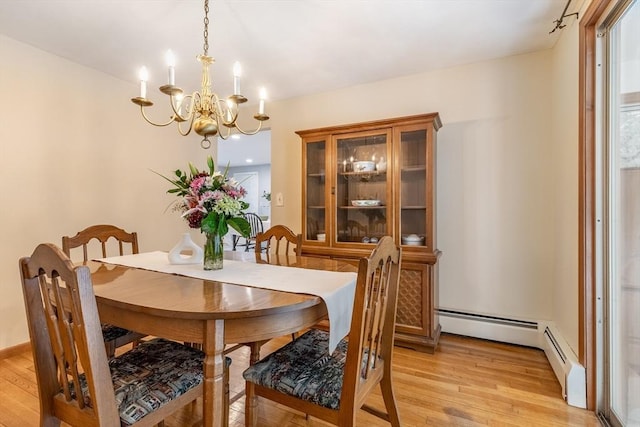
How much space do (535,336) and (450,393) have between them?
1071mm

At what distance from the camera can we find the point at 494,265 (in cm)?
262

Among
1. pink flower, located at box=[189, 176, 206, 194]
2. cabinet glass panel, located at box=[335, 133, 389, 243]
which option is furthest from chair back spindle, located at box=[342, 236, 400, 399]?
cabinet glass panel, located at box=[335, 133, 389, 243]

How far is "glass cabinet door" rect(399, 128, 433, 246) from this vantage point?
8.35 feet

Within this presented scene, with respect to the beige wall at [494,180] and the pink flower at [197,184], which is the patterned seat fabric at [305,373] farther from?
the beige wall at [494,180]

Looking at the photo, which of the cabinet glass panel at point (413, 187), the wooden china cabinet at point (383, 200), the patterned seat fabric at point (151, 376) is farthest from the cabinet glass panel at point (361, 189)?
the patterned seat fabric at point (151, 376)

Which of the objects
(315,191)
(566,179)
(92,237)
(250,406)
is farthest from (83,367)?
(566,179)

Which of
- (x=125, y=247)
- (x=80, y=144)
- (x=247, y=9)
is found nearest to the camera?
(x=247, y=9)

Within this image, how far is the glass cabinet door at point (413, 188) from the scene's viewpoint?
254 cm

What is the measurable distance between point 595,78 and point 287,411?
2.39 meters

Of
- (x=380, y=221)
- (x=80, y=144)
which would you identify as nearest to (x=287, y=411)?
(x=380, y=221)

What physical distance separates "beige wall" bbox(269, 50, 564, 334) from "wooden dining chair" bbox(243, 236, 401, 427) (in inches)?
63.5

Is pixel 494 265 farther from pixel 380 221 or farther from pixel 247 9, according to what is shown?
pixel 247 9

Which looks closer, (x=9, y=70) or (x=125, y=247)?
(x=9, y=70)

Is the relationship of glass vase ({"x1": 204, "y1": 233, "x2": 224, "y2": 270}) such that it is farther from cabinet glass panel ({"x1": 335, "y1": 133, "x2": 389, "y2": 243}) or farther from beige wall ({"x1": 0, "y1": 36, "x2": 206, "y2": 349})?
beige wall ({"x1": 0, "y1": 36, "x2": 206, "y2": 349})
